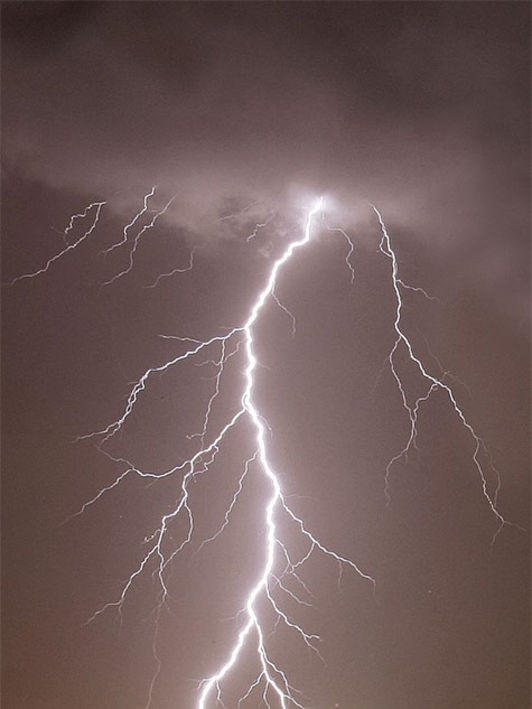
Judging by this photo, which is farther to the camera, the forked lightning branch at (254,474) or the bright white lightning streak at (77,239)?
the bright white lightning streak at (77,239)

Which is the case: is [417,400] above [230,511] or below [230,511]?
above

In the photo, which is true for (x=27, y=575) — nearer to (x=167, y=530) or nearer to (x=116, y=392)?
(x=167, y=530)

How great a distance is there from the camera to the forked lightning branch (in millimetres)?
2189

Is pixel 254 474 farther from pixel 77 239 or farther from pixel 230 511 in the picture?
pixel 77 239

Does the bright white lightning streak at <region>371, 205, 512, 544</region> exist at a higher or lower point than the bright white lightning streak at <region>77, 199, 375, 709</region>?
higher

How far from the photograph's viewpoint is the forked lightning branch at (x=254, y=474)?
2189 millimetres

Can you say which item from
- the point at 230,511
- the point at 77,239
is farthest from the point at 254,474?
the point at 77,239

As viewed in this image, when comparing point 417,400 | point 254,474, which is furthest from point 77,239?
point 417,400

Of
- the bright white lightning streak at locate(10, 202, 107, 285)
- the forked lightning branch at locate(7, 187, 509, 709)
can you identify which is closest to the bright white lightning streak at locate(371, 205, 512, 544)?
the forked lightning branch at locate(7, 187, 509, 709)

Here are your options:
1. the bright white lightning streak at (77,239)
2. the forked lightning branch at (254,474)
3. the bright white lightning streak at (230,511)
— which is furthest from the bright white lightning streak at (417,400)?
the bright white lightning streak at (77,239)

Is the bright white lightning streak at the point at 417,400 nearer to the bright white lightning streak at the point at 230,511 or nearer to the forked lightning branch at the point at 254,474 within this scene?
the forked lightning branch at the point at 254,474

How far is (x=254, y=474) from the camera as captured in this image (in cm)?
226

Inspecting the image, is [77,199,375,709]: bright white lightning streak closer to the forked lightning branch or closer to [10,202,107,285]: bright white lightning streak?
the forked lightning branch

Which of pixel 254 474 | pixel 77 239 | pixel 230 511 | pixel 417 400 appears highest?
pixel 417 400
